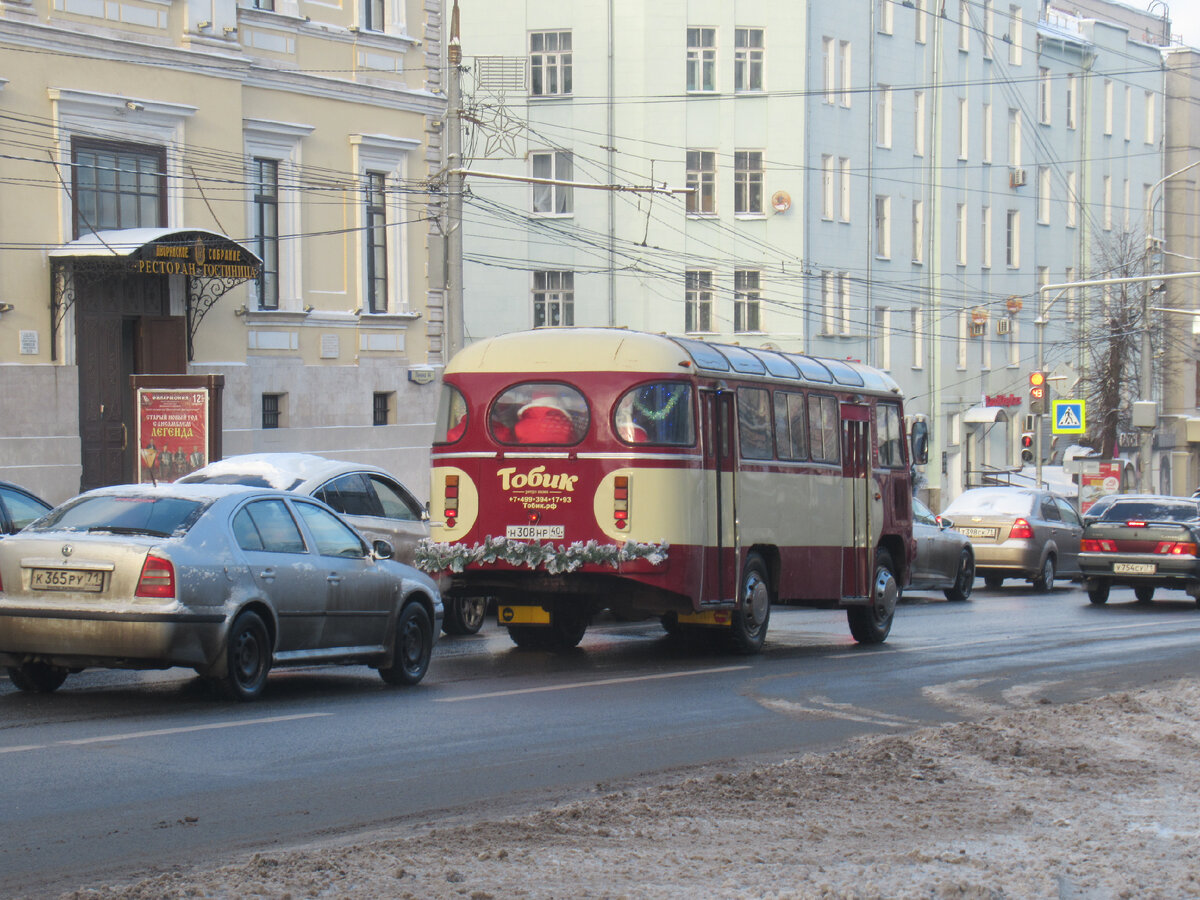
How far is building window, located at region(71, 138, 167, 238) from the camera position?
26406 mm

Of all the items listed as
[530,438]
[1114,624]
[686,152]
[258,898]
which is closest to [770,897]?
[258,898]

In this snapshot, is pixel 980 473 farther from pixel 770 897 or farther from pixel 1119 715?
pixel 770 897

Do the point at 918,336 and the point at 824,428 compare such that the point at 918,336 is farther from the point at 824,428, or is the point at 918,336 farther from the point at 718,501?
the point at 718,501

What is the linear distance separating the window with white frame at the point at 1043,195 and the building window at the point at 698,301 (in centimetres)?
1949

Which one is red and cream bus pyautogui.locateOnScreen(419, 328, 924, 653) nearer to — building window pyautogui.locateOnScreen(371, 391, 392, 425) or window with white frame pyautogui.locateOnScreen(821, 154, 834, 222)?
building window pyautogui.locateOnScreen(371, 391, 392, 425)

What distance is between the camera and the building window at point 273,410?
99.3ft

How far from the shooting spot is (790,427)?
1720 cm

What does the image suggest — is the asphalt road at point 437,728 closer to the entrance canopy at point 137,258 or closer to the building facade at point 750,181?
the entrance canopy at point 137,258

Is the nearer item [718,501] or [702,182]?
[718,501]

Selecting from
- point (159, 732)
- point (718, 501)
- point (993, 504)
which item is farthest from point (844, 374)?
point (993, 504)

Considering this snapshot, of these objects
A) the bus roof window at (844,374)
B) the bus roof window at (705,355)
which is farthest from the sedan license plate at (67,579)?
the bus roof window at (844,374)

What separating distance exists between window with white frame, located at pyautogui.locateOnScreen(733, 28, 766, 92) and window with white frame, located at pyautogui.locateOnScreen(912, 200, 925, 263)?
8.64m

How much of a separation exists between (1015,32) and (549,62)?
1989 cm

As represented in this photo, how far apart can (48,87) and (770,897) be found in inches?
888
